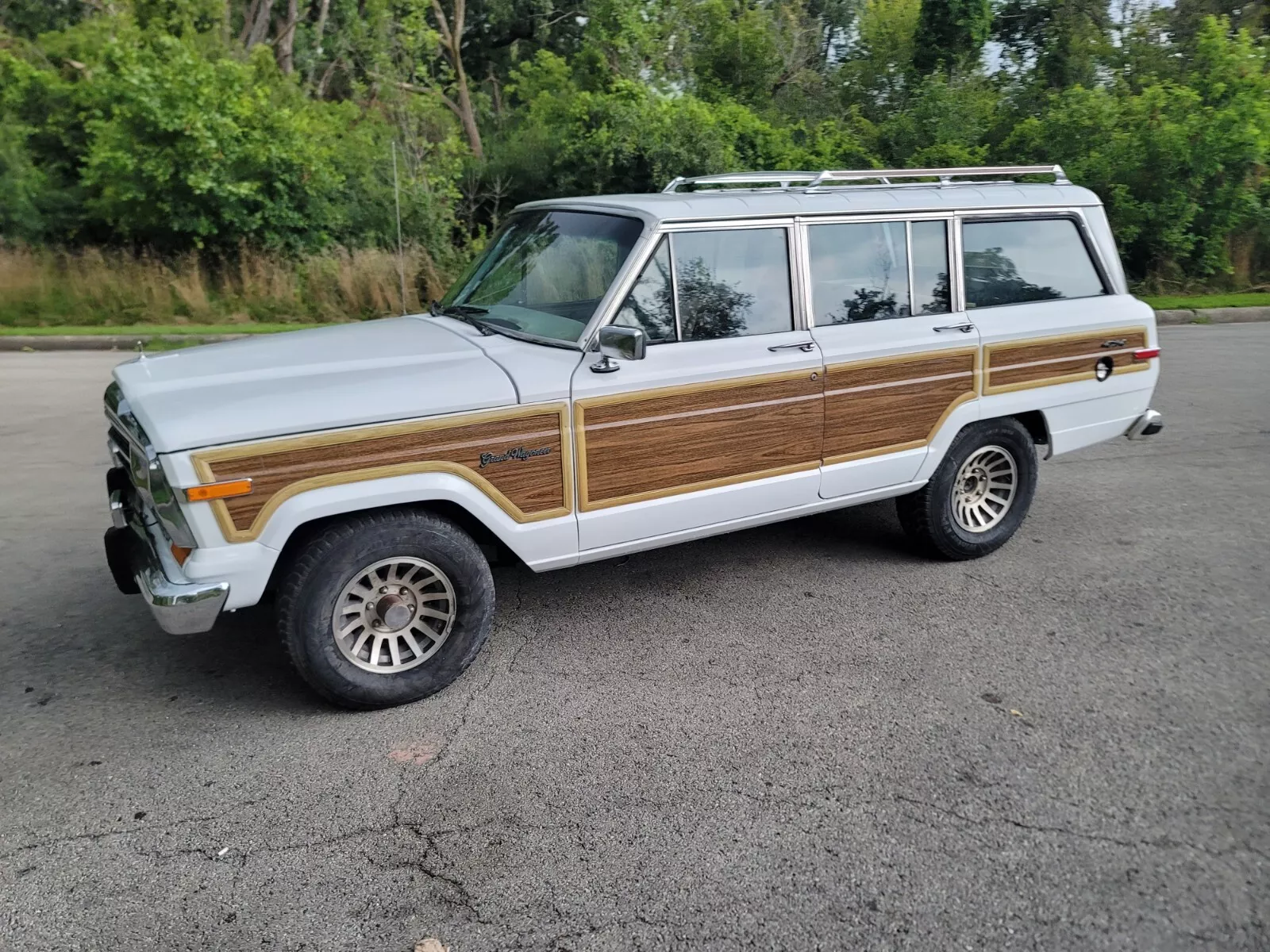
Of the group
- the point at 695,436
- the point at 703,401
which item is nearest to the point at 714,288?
the point at 703,401

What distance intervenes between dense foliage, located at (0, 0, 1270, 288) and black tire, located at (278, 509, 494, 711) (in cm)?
1374

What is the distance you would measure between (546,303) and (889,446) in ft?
6.38

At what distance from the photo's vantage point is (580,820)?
3410mm

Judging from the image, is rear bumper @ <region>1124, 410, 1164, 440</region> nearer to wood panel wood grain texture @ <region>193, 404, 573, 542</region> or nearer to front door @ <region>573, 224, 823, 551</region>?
front door @ <region>573, 224, 823, 551</region>

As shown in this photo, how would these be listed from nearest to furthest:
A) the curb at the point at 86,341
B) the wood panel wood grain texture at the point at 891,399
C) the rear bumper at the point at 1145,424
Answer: the wood panel wood grain texture at the point at 891,399 < the rear bumper at the point at 1145,424 < the curb at the point at 86,341

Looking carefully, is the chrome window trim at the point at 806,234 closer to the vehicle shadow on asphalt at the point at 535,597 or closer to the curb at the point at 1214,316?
the vehicle shadow on asphalt at the point at 535,597

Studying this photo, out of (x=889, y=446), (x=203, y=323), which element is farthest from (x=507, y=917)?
(x=203, y=323)

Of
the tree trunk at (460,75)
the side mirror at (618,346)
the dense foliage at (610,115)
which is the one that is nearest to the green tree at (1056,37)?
the dense foliage at (610,115)

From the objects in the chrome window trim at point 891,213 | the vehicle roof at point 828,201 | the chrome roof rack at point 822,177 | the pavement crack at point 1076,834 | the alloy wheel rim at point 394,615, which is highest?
the chrome roof rack at point 822,177

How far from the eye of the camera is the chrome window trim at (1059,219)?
5516 millimetres

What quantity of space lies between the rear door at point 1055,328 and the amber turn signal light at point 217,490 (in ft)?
12.6

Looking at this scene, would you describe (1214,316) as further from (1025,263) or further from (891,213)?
(891,213)

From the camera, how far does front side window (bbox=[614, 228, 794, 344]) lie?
15.1 ft

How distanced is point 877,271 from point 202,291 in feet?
45.7
